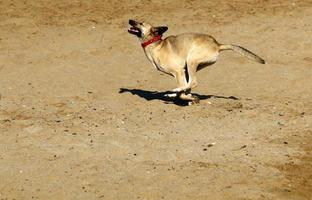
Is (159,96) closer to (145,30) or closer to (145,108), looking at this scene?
(145,108)

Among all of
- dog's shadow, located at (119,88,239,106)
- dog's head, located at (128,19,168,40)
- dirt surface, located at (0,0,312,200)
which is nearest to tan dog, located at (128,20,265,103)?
dog's head, located at (128,19,168,40)

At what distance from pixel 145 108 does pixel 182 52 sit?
1289mm

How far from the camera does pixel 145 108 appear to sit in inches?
589

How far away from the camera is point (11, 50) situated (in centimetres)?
2006

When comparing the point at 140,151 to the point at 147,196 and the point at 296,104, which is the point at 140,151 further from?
the point at 296,104

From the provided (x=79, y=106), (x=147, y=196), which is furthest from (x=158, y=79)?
(x=147, y=196)

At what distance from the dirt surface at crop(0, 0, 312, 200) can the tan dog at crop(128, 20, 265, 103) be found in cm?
57

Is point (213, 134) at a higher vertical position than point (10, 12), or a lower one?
higher

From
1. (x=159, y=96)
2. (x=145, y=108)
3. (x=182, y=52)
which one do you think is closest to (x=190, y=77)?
(x=182, y=52)

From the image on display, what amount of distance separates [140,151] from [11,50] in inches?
336

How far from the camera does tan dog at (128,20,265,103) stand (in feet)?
48.6

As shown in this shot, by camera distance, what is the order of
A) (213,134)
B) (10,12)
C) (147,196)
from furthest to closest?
(10,12)
(213,134)
(147,196)

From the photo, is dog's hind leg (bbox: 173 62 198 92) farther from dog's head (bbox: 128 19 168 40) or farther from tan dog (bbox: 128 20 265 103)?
dog's head (bbox: 128 19 168 40)

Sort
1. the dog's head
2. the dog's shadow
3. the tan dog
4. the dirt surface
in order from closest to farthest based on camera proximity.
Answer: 1. the dirt surface
2. the tan dog
3. the dog's head
4. the dog's shadow
